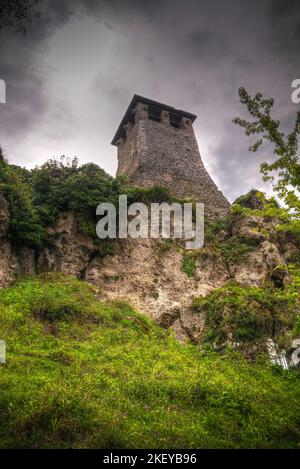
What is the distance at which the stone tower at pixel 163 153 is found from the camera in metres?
23.0

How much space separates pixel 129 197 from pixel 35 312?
28.9 ft

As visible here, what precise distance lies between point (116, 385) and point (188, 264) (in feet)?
33.1

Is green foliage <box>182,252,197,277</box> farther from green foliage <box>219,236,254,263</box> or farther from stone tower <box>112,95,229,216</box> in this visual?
stone tower <box>112,95,229,216</box>

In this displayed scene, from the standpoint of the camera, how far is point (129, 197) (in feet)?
Answer: 60.3

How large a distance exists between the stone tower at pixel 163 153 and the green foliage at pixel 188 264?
517 cm

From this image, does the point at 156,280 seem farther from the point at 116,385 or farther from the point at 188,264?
the point at 116,385

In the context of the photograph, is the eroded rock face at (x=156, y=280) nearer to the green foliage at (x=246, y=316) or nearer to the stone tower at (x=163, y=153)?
the green foliage at (x=246, y=316)

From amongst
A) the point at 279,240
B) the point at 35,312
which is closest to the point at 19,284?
the point at 35,312

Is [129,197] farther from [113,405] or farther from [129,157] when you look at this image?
[113,405]

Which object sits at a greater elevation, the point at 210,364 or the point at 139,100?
the point at 139,100

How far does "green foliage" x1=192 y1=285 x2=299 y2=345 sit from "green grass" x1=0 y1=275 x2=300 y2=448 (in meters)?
1.11

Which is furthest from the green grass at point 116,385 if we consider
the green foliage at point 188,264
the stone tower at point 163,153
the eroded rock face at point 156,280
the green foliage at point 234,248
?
the stone tower at point 163,153

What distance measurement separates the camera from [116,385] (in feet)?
26.6

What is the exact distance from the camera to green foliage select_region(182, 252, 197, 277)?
17.3m
